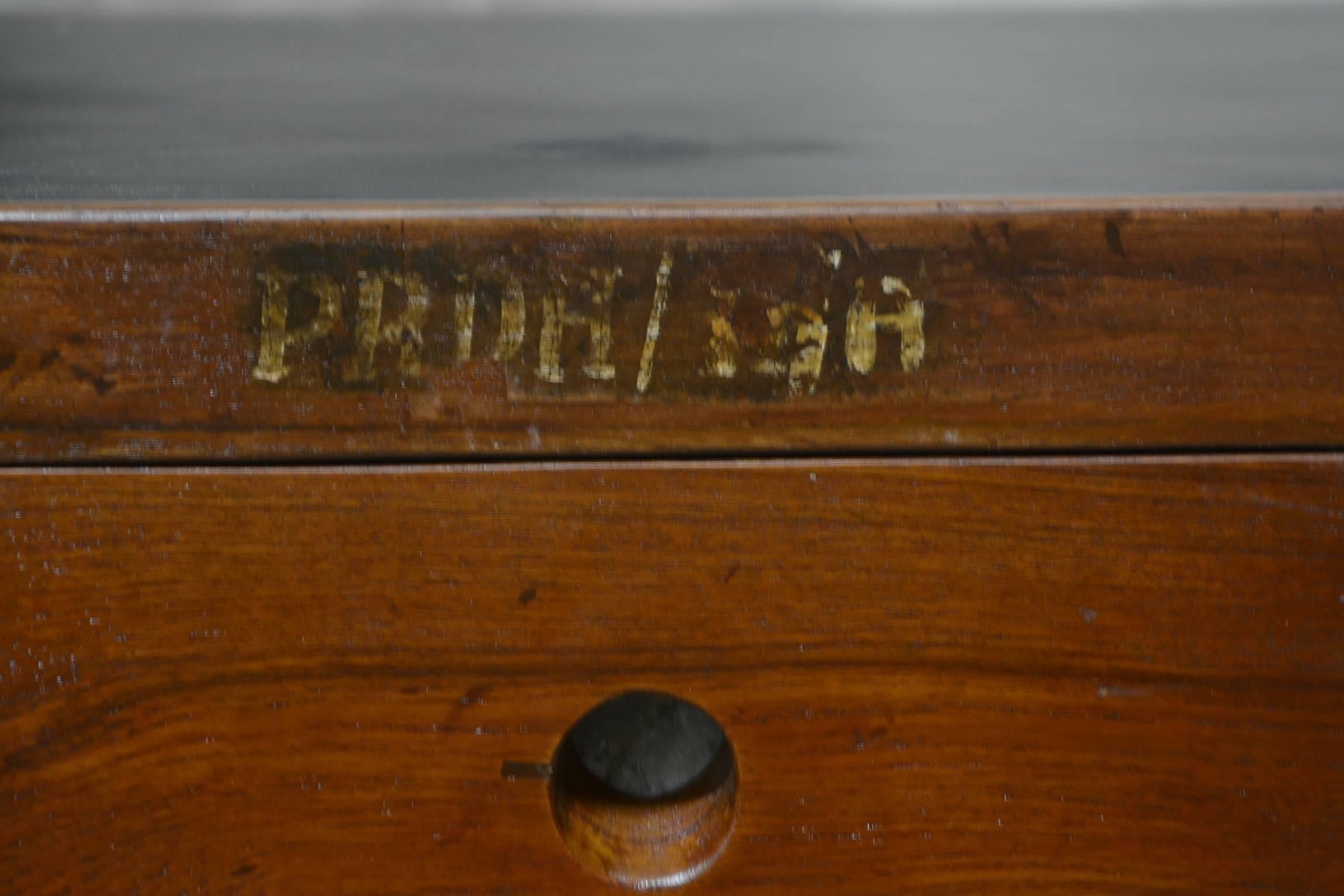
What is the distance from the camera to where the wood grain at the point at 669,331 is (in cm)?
23

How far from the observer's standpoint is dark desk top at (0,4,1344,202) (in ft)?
0.86

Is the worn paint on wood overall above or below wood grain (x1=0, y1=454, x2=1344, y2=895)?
above

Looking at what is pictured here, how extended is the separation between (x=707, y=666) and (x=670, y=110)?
0.23 metres

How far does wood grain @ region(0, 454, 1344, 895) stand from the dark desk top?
0.07 m

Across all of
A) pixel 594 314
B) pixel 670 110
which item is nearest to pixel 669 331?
pixel 594 314

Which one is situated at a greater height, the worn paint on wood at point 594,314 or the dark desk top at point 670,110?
the dark desk top at point 670,110

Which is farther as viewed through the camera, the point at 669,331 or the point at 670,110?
the point at 670,110

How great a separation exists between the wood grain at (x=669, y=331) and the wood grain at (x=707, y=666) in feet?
0.04

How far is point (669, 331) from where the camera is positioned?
9.2 inches

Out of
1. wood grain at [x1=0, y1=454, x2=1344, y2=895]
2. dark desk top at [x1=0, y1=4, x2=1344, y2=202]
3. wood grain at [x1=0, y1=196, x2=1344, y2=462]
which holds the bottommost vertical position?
wood grain at [x1=0, y1=454, x2=1344, y2=895]

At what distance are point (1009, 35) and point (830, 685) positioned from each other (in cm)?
54

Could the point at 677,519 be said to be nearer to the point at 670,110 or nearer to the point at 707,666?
the point at 707,666

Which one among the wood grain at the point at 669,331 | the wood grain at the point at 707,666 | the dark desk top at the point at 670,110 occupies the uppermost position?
the dark desk top at the point at 670,110

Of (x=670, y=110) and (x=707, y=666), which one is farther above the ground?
(x=670, y=110)
